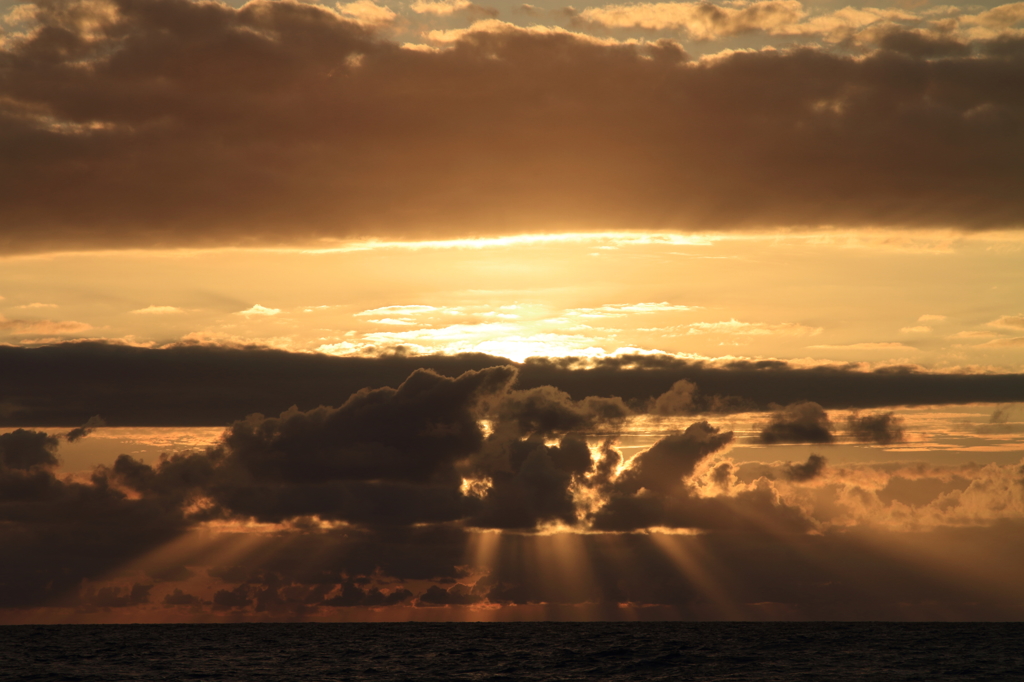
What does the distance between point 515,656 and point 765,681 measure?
235 ft

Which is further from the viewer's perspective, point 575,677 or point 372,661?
point 372,661

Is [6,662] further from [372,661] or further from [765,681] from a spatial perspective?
[765,681]

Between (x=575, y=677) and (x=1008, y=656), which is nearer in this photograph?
(x=575, y=677)

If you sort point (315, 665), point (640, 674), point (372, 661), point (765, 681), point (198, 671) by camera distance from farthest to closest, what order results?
1. point (372, 661)
2. point (315, 665)
3. point (198, 671)
4. point (640, 674)
5. point (765, 681)

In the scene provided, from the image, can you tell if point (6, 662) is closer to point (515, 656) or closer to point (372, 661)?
point (372, 661)

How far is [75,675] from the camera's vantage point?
152 metres

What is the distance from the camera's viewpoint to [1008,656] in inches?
7618

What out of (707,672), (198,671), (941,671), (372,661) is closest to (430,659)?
(372,661)

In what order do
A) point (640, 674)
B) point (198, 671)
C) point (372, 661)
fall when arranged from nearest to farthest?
point (640, 674)
point (198, 671)
point (372, 661)

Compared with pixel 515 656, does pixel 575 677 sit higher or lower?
higher

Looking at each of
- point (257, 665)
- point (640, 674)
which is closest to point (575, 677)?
point (640, 674)

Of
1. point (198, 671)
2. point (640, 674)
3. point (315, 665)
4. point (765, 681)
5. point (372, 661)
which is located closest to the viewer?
point (765, 681)

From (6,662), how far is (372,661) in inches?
2713

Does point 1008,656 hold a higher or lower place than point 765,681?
lower
